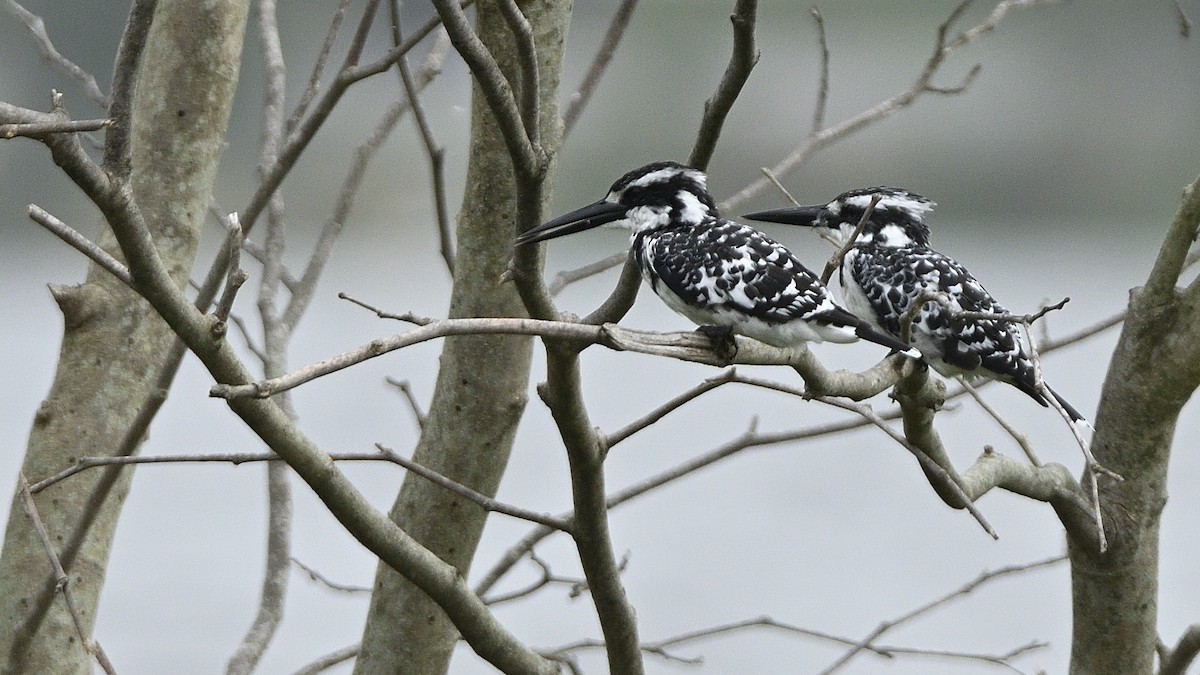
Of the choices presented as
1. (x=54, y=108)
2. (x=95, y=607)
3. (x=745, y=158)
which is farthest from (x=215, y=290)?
(x=745, y=158)

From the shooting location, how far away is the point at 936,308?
3072 mm

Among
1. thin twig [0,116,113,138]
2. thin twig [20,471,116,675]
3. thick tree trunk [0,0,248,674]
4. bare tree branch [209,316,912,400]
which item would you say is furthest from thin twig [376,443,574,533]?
thin twig [0,116,113,138]

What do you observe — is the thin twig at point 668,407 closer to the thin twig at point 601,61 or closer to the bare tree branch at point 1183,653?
the thin twig at point 601,61

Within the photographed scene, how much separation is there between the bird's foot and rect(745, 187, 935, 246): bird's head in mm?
891

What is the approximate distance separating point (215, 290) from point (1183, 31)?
1869mm

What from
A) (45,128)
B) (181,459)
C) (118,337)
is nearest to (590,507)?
(181,459)

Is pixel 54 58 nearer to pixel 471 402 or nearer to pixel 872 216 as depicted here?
pixel 471 402

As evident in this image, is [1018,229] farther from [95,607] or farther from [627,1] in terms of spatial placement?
[95,607]

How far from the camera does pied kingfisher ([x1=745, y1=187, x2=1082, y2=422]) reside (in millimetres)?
3062

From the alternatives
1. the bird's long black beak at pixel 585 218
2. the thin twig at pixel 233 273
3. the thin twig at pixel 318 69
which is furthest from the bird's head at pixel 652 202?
the thin twig at pixel 233 273

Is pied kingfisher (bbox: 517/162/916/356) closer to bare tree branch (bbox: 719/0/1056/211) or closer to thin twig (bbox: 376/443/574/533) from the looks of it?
bare tree branch (bbox: 719/0/1056/211)

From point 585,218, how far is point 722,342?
688mm

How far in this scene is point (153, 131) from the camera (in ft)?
7.50

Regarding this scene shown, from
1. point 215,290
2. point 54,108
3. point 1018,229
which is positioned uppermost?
point 1018,229
